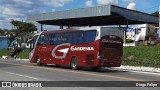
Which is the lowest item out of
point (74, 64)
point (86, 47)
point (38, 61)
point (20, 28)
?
point (38, 61)

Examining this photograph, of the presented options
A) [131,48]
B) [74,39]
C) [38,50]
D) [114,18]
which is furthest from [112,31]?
[114,18]

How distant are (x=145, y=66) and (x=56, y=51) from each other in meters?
7.55

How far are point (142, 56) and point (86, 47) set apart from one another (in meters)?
8.90

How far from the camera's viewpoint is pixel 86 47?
26578 mm

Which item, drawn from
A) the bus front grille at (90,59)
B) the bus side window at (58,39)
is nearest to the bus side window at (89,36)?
the bus front grille at (90,59)

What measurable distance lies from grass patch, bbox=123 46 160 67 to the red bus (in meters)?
5.08

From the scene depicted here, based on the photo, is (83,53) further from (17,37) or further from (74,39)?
(17,37)

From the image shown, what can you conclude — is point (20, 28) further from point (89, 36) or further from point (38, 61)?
point (89, 36)

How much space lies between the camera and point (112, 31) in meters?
26.0

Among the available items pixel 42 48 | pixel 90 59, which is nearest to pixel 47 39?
pixel 42 48

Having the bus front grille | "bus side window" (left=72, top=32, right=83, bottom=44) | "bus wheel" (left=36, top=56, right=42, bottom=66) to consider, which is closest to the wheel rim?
"bus side window" (left=72, top=32, right=83, bottom=44)

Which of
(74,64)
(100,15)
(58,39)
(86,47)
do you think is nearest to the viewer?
(86,47)

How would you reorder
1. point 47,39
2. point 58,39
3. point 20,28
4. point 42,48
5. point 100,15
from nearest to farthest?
1. point 58,39
2. point 47,39
3. point 42,48
4. point 100,15
5. point 20,28

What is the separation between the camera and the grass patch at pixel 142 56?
31083 mm
